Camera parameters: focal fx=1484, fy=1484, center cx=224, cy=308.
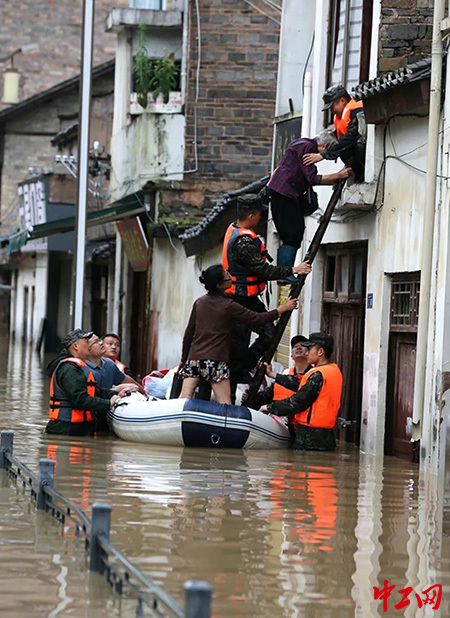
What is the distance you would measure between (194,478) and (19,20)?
43.4 meters

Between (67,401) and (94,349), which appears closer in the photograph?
(67,401)

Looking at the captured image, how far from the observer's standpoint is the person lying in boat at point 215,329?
14.5 meters

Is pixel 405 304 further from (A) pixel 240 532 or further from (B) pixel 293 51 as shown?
(B) pixel 293 51

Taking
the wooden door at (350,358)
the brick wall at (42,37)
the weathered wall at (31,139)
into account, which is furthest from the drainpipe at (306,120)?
the brick wall at (42,37)

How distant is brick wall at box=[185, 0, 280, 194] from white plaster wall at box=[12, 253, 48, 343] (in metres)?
18.5

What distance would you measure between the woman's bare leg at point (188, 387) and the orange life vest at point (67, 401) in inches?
35.4

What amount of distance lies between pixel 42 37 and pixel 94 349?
130 feet

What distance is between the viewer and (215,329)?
47.8ft

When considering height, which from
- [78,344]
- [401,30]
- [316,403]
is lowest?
[316,403]

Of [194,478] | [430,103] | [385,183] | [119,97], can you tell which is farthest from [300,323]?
[119,97]

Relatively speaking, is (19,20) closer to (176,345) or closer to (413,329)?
Answer: (176,345)

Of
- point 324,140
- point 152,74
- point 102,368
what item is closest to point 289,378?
point 102,368

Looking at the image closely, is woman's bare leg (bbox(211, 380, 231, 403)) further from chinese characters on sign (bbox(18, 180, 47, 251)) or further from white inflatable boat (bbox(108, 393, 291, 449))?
chinese characters on sign (bbox(18, 180, 47, 251))

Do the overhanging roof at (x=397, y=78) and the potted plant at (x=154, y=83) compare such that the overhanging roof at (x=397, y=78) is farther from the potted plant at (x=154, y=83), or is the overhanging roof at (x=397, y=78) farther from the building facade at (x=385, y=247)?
the potted plant at (x=154, y=83)
